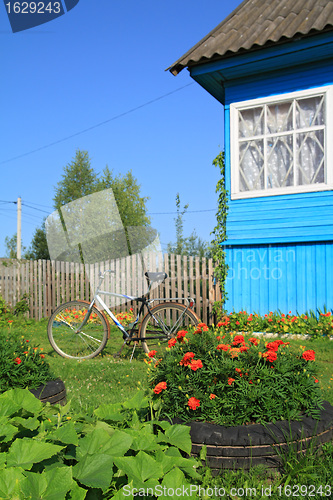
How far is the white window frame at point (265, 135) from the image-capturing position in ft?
24.5

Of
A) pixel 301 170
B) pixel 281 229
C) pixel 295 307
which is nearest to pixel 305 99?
pixel 301 170

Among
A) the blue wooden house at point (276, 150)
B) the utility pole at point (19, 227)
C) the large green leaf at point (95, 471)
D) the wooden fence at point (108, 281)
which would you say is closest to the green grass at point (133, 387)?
the large green leaf at point (95, 471)

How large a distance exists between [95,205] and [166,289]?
434 inches

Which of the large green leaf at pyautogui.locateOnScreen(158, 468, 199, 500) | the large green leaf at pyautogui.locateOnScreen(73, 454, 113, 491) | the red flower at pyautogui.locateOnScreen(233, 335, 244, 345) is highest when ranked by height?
the red flower at pyautogui.locateOnScreen(233, 335, 244, 345)

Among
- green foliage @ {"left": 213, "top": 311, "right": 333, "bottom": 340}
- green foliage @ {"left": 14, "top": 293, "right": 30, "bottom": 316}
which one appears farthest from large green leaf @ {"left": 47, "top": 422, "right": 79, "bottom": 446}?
green foliage @ {"left": 14, "top": 293, "right": 30, "bottom": 316}

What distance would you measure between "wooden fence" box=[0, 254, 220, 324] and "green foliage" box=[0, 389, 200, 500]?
255 inches

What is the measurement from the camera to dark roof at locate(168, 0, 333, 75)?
23.1ft

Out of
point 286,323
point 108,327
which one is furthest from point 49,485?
point 286,323

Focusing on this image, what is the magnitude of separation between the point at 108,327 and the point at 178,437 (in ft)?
12.5

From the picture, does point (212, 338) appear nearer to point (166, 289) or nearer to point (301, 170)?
point (301, 170)

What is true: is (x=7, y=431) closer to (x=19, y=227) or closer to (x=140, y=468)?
(x=140, y=468)

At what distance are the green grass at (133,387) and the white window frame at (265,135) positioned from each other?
9.17ft

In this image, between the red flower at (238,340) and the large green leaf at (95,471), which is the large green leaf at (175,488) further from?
the red flower at (238,340)

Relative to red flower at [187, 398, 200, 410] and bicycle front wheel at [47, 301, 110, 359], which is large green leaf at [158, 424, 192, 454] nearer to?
red flower at [187, 398, 200, 410]
